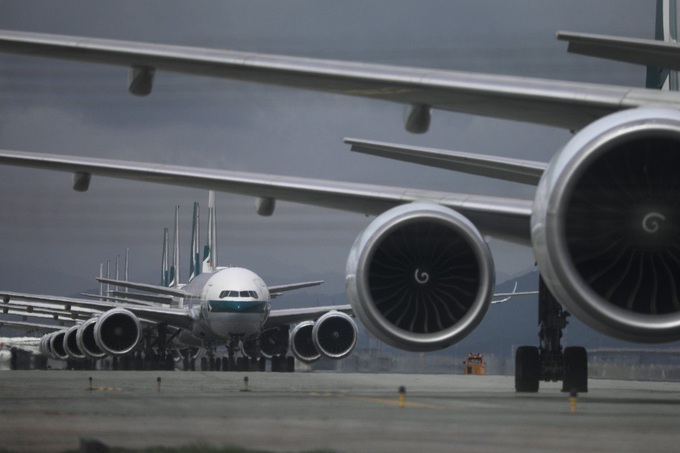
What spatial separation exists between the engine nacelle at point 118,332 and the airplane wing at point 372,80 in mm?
33090

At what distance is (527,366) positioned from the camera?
733 inches

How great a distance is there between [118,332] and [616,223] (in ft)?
112

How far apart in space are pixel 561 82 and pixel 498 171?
4794 millimetres

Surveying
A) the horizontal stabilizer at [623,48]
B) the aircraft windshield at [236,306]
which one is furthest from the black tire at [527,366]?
the aircraft windshield at [236,306]

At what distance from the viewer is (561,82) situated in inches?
456

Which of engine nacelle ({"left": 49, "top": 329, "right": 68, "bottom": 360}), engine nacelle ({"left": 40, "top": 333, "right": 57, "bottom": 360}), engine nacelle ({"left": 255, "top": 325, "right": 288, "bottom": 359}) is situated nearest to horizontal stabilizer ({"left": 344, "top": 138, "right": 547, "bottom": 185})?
engine nacelle ({"left": 255, "top": 325, "right": 288, "bottom": 359})

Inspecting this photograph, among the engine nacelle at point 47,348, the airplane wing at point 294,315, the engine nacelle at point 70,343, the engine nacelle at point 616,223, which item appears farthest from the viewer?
the engine nacelle at point 47,348

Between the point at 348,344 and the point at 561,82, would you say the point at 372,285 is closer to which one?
the point at 561,82

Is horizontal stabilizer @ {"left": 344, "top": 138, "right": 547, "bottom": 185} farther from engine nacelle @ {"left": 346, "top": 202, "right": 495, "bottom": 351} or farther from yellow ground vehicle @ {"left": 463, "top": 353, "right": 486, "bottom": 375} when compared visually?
yellow ground vehicle @ {"left": 463, "top": 353, "right": 486, "bottom": 375}

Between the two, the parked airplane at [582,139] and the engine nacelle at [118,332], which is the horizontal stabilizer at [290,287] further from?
the parked airplane at [582,139]

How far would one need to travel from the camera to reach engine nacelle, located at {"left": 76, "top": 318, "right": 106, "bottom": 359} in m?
45.8

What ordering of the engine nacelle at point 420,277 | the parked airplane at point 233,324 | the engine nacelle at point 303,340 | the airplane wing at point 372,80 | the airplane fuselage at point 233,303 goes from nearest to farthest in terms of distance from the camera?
the airplane wing at point 372,80, the engine nacelle at point 420,277, the parked airplane at point 233,324, the airplane fuselage at point 233,303, the engine nacelle at point 303,340

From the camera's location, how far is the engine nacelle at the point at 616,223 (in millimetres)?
11352

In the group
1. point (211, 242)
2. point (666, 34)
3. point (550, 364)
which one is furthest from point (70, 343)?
point (666, 34)
